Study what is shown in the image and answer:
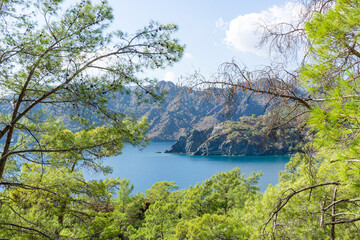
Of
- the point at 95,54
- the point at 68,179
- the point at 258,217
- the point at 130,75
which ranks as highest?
the point at 95,54

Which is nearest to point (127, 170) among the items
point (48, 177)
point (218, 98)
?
point (48, 177)

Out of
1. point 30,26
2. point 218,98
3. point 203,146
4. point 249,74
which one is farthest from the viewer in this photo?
point 203,146

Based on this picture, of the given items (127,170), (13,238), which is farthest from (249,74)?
(127,170)

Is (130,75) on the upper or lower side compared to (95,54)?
lower

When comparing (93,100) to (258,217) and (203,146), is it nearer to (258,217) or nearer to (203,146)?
(258,217)

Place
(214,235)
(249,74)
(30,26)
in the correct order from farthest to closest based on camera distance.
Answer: (214,235) < (30,26) < (249,74)

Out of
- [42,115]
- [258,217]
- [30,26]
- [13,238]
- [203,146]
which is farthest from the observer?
[203,146]

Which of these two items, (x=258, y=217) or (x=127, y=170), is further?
(x=127, y=170)

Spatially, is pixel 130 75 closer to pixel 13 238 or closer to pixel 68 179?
pixel 68 179

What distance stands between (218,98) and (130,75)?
2.08 meters

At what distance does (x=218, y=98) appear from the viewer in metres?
2.49

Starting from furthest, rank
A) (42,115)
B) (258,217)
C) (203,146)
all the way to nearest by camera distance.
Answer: (203,146) < (258,217) < (42,115)

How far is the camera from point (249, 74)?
2.34 metres

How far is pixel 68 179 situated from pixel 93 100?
2.01m
